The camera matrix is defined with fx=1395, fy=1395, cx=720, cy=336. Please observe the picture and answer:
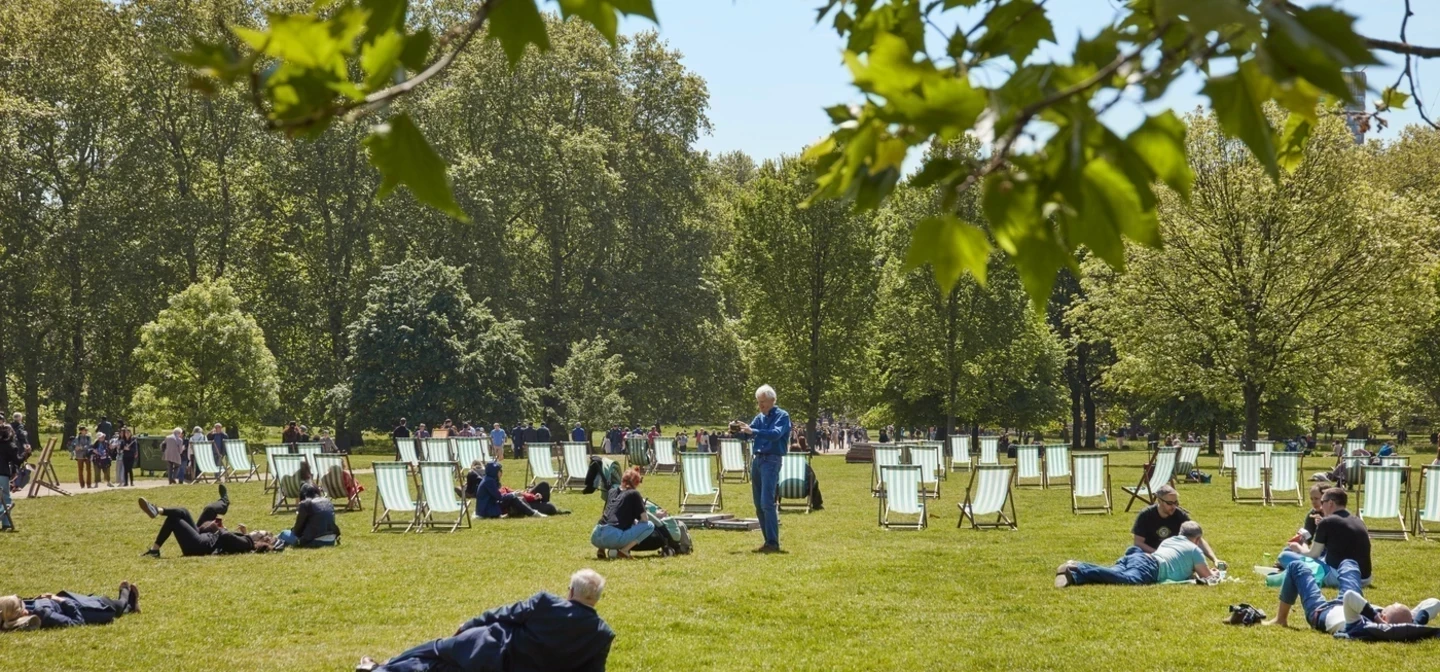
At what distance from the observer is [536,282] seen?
5609 cm

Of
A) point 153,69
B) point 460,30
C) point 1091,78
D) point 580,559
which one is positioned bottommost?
point 580,559

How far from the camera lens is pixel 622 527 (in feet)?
46.9

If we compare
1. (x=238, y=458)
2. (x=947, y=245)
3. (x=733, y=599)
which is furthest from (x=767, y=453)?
(x=238, y=458)

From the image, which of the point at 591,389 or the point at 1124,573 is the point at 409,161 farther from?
the point at 591,389

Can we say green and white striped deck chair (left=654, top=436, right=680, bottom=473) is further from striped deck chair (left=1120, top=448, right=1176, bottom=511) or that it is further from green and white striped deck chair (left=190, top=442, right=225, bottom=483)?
striped deck chair (left=1120, top=448, right=1176, bottom=511)

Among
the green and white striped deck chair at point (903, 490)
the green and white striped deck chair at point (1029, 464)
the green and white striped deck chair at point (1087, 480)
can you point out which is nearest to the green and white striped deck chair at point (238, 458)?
the green and white striped deck chair at point (1029, 464)

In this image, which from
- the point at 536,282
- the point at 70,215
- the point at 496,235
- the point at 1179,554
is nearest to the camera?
the point at 1179,554

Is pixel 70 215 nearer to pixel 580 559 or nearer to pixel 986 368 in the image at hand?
pixel 986 368

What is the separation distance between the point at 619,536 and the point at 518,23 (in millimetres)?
12410

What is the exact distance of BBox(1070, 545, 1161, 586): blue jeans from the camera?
11797 millimetres

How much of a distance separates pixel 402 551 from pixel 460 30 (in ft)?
44.4

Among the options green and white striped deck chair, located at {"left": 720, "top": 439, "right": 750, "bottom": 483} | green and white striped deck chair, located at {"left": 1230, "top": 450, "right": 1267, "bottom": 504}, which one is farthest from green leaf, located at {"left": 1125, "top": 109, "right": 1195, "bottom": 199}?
green and white striped deck chair, located at {"left": 720, "top": 439, "right": 750, "bottom": 483}

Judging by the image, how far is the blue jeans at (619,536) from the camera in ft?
46.4

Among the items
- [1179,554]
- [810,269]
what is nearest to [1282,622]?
[1179,554]
